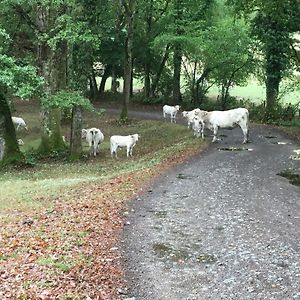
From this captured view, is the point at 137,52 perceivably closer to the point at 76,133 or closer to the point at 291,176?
the point at 76,133

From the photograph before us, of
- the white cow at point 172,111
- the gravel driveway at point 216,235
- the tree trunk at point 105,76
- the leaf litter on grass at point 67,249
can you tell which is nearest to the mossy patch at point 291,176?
the gravel driveway at point 216,235

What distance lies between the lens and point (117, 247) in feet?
35.9

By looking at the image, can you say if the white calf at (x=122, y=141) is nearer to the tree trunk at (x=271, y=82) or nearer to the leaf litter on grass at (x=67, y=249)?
the leaf litter on grass at (x=67, y=249)

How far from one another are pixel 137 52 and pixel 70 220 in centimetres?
3758

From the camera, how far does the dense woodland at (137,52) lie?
917 inches

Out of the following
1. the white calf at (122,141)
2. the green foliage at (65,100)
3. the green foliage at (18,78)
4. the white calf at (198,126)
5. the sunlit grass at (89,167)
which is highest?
the green foliage at (18,78)

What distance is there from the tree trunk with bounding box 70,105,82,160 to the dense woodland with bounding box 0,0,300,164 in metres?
0.05

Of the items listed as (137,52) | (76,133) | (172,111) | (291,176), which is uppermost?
(137,52)

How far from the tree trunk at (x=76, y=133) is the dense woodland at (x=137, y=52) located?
49mm

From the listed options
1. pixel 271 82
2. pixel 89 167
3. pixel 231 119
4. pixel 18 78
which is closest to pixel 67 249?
pixel 18 78

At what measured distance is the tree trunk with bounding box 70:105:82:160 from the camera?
25516 millimetres

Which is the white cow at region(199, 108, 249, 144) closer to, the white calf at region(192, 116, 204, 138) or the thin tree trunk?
the white calf at region(192, 116, 204, 138)

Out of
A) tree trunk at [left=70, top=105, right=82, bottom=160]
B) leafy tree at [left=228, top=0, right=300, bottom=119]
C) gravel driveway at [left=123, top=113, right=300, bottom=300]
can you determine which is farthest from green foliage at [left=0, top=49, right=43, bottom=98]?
leafy tree at [left=228, top=0, right=300, bottom=119]

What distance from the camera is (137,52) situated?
4875 centimetres
